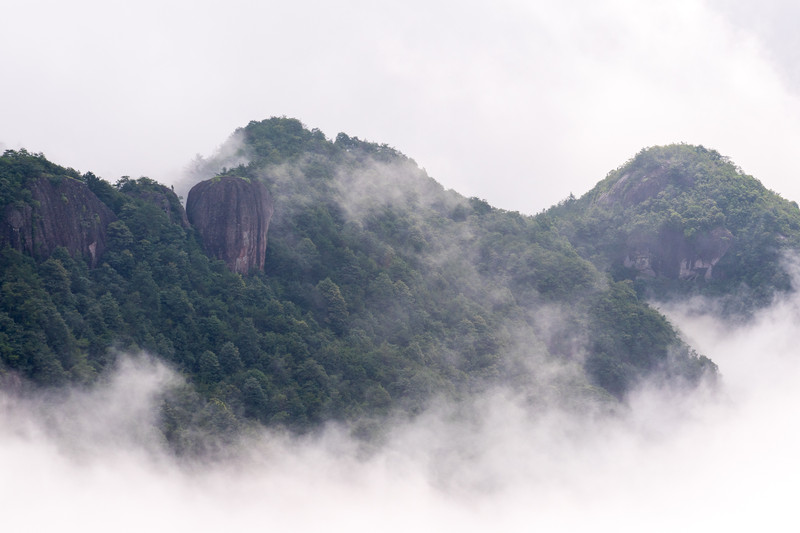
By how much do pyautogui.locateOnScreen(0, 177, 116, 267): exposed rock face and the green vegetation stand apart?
0.95 meters

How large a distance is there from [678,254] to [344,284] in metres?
45.7

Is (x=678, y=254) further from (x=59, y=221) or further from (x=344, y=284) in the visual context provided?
(x=59, y=221)

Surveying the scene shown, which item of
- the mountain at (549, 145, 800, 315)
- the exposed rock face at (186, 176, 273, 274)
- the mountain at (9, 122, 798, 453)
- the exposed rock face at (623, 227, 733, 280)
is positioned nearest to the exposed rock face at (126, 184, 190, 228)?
the mountain at (9, 122, 798, 453)

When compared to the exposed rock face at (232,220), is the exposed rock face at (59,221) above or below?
below

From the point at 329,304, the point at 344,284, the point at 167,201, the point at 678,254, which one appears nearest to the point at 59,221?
the point at 167,201

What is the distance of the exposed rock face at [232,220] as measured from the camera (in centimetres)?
8144

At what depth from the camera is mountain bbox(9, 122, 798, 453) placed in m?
68.8

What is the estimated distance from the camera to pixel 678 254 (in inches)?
4525

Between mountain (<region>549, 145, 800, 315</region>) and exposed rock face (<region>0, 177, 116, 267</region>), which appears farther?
mountain (<region>549, 145, 800, 315</region>)

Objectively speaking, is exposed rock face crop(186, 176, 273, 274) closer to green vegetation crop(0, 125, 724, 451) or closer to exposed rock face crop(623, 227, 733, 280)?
green vegetation crop(0, 125, 724, 451)

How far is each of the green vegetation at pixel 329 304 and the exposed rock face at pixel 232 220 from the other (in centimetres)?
147

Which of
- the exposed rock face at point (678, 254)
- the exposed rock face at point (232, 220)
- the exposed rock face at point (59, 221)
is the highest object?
the exposed rock face at point (678, 254)

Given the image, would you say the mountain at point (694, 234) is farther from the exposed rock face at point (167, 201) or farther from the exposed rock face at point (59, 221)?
the exposed rock face at point (59, 221)

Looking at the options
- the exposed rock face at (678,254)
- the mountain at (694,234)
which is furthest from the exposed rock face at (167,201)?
the exposed rock face at (678,254)
